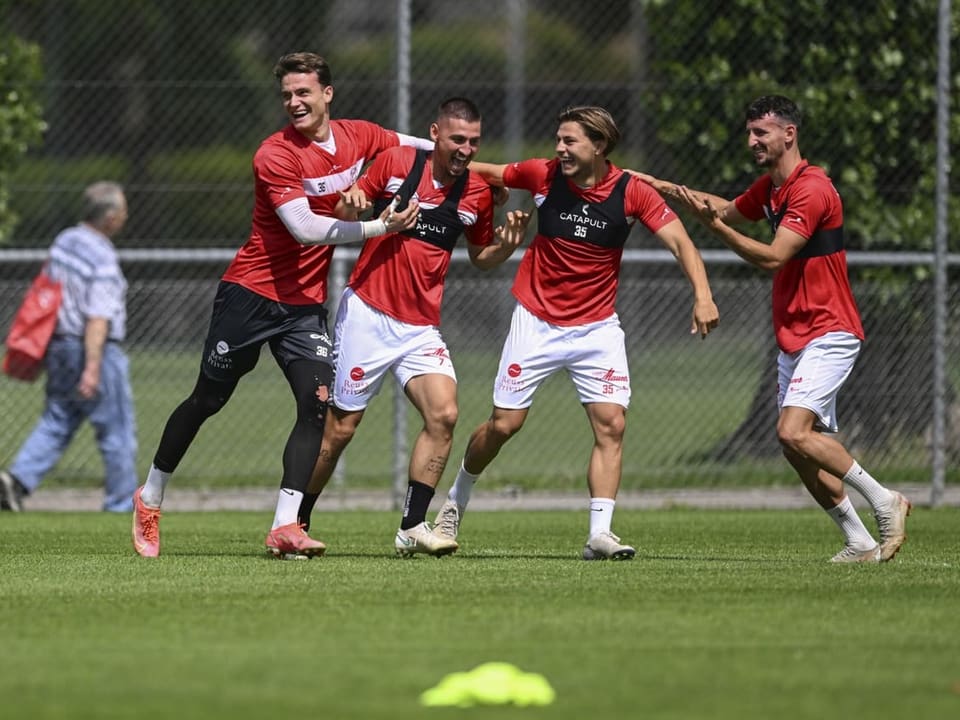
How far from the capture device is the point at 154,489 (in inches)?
341

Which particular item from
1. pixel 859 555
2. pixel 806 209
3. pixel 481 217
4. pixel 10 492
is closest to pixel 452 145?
pixel 481 217

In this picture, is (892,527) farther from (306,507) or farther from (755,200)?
(306,507)

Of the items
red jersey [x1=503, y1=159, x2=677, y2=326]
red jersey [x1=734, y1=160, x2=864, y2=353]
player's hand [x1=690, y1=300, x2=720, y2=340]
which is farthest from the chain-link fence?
player's hand [x1=690, y1=300, x2=720, y2=340]

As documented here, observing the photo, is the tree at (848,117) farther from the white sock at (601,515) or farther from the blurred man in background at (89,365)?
the white sock at (601,515)

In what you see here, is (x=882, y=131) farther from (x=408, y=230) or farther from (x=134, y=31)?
(x=134, y=31)

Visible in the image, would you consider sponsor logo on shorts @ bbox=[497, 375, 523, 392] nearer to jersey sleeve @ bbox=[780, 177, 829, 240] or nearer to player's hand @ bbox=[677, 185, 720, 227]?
player's hand @ bbox=[677, 185, 720, 227]

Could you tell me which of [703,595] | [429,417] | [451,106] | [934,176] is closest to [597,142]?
[451,106]

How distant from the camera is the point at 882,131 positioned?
529 inches

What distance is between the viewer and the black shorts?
8539 millimetres

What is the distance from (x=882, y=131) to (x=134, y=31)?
15774 mm

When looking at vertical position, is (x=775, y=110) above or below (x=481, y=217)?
above

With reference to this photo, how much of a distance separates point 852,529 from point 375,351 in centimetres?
253

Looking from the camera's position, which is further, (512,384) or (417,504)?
(512,384)

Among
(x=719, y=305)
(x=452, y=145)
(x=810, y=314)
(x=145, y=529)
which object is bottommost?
(x=145, y=529)
